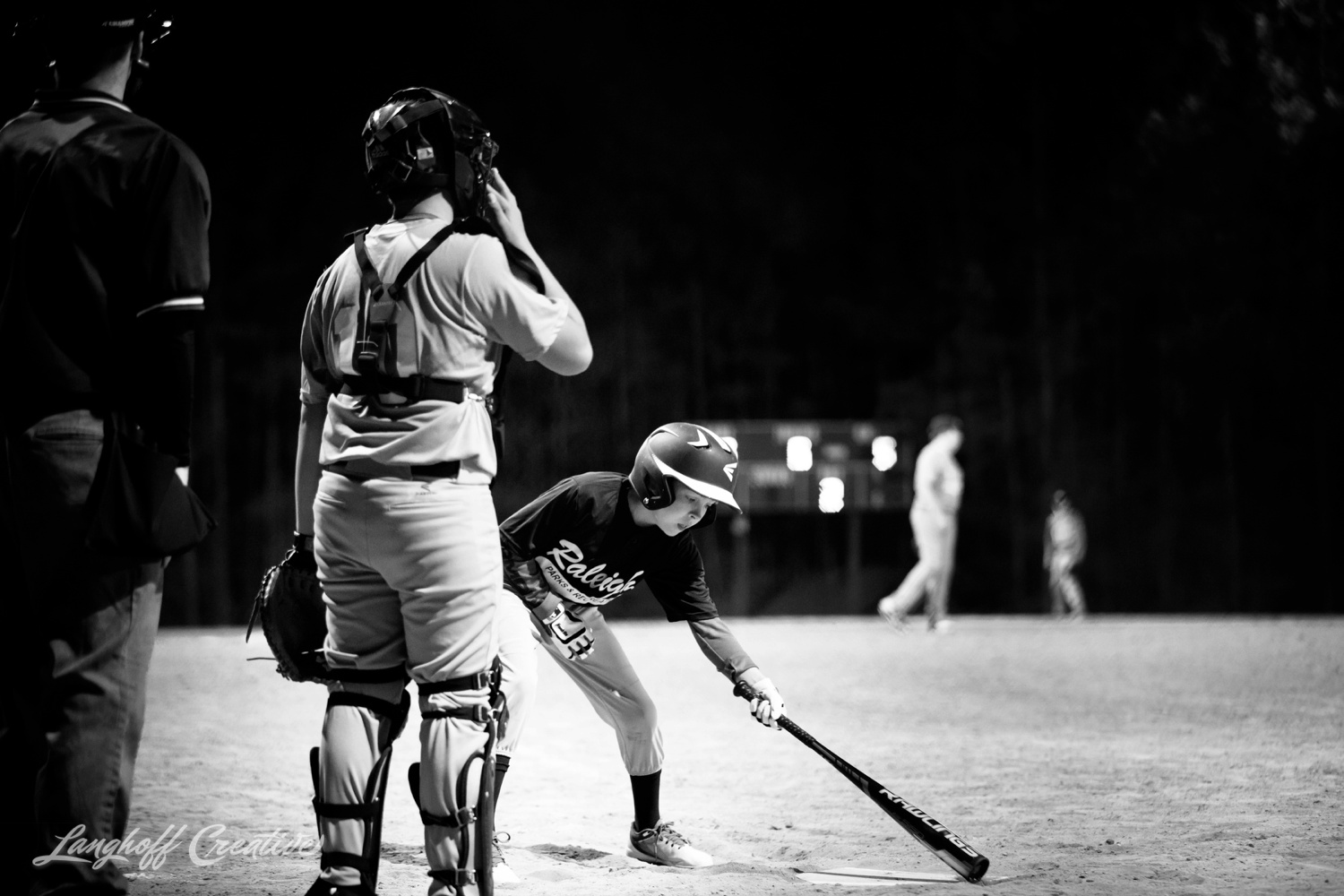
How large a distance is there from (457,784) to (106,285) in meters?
1.29

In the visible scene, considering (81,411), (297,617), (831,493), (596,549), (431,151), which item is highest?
(431,151)

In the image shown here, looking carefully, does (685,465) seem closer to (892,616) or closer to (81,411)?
(81,411)

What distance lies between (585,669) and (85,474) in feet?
7.50

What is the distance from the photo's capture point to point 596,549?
180 inches

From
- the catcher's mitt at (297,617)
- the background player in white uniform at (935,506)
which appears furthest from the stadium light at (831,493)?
the catcher's mitt at (297,617)

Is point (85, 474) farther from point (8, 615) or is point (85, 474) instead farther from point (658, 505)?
point (658, 505)

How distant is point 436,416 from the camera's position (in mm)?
2969

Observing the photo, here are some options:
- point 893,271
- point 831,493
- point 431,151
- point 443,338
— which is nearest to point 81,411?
point 443,338

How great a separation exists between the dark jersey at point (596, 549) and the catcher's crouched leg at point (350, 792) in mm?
1447

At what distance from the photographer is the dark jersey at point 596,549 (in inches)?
178

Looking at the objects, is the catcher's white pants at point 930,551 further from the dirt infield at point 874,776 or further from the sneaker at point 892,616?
the dirt infield at point 874,776

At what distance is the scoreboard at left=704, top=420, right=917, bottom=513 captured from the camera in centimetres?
1789

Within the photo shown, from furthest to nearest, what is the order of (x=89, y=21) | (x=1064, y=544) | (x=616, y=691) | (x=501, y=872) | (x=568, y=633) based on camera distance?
(x=1064, y=544) < (x=616, y=691) < (x=568, y=633) < (x=501, y=872) < (x=89, y=21)
